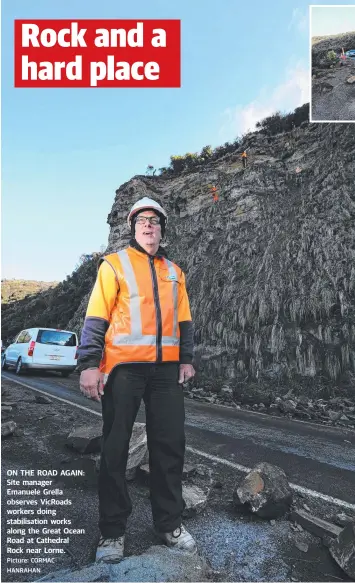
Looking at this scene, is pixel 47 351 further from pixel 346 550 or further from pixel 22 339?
pixel 346 550

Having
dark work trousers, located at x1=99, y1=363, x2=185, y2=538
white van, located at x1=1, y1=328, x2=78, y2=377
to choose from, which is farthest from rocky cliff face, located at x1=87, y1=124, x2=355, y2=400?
dark work trousers, located at x1=99, y1=363, x2=185, y2=538

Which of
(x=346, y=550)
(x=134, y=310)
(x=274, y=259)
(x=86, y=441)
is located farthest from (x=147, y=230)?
(x=274, y=259)

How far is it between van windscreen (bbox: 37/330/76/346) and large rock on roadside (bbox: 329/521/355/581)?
11.3 meters

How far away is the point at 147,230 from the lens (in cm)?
284

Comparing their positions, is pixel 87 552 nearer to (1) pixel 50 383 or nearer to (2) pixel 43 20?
(2) pixel 43 20

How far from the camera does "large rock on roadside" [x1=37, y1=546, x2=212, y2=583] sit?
2.08 m

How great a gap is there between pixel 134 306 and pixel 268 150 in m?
19.8

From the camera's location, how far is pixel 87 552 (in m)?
2.47

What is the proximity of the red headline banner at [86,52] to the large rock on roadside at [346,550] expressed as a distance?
440cm

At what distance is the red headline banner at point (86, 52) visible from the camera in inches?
155

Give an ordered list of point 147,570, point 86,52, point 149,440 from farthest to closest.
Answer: point 86,52, point 149,440, point 147,570

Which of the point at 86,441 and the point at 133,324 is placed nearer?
the point at 133,324

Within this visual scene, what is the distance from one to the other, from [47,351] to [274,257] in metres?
9.69

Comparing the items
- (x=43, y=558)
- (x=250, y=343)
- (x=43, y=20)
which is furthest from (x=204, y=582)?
(x=250, y=343)
